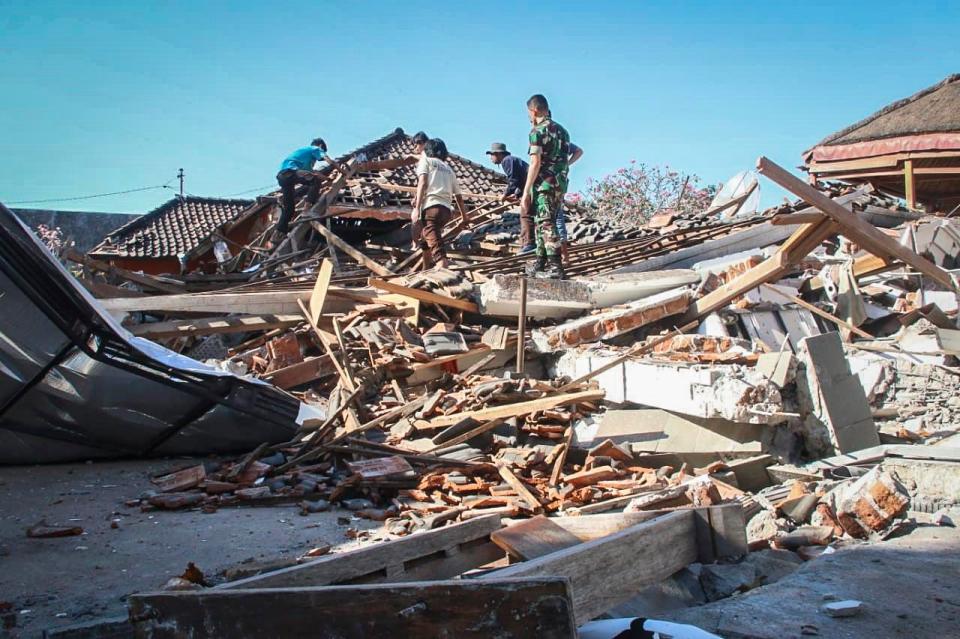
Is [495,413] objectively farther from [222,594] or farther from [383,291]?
[222,594]

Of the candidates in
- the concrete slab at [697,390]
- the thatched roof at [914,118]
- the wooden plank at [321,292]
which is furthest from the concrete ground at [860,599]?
the thatched roof at [914,118]

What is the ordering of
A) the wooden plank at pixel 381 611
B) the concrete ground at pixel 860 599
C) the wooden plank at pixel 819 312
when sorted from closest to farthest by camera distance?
1. the wooden plank at pixel 381 611
2. the concrete ground at pixel 860 599
3. the wooden plank at pixel 819 312

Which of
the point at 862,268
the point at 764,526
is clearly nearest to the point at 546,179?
the point at 862,268

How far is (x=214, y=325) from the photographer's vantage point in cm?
803

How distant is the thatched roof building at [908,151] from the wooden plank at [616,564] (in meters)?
13.3

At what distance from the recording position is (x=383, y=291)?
28.1 feet

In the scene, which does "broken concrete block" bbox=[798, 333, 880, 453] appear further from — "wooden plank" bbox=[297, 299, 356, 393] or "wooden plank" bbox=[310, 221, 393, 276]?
"wooden plank" bbox=[310, 221, 393, 276]

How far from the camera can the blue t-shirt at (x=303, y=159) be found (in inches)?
525

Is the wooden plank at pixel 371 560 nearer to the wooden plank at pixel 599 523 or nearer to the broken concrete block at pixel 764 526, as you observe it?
the wooden plank at pixel 599 523

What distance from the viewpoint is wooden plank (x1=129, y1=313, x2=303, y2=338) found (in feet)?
26.0

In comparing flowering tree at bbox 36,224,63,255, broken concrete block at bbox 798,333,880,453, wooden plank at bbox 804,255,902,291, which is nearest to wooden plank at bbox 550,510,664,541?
broken concrete block at bbox 798,333,880,453

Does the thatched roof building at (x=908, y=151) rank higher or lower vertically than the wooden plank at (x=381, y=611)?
higher

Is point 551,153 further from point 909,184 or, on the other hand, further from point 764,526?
point 909,184

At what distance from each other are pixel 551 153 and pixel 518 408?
3.14 meters
